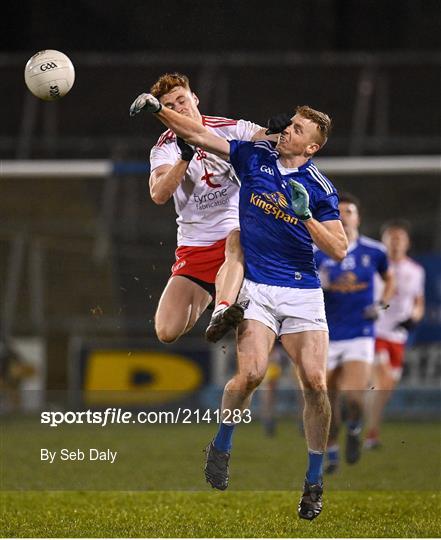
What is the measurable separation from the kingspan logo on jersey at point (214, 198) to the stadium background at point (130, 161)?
2.28 m

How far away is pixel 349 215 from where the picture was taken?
25.9 ft

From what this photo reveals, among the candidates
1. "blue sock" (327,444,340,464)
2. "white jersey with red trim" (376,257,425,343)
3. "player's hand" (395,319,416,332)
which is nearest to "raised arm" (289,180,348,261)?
"blue sock" (327,444,340,464)

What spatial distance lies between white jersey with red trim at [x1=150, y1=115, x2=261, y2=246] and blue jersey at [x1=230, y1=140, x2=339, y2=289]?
25 centimetres

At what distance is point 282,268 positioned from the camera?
539 centimetres

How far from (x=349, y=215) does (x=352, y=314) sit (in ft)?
3.30

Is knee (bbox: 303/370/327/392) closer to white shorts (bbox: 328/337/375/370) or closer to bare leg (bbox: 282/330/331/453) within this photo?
bare leg (bbox: 282/330/331/453)

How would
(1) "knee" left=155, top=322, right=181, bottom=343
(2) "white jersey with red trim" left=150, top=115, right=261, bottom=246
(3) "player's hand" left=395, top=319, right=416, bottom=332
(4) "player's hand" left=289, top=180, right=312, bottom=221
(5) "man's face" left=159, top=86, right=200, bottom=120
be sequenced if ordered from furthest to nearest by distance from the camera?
(3) "player's hand" left=395, top=319, right=416, bottom=332 → (1) "knee" left=155, top=322, right=181, bottom=343 → (2) "white jersey with red trim" left=150, top=115, right=261, bottom=246 → (5) "man's face" left=159, top=86, right=200, bottom=120 → (4) "player's hand" left=289, top=180, right=312, bottom=221

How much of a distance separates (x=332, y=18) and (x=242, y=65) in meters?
2.26

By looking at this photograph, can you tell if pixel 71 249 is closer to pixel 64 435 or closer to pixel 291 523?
pixel 64 435

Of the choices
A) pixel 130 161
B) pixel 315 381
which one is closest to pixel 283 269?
pixel 315 381

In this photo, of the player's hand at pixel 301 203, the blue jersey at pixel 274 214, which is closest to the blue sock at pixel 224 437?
the blue jersey at pixel 274 214

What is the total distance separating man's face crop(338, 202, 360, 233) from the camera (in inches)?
306

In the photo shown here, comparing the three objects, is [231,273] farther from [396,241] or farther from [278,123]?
[396,241]

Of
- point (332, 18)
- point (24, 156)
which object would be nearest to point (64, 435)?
point (24, 156)
